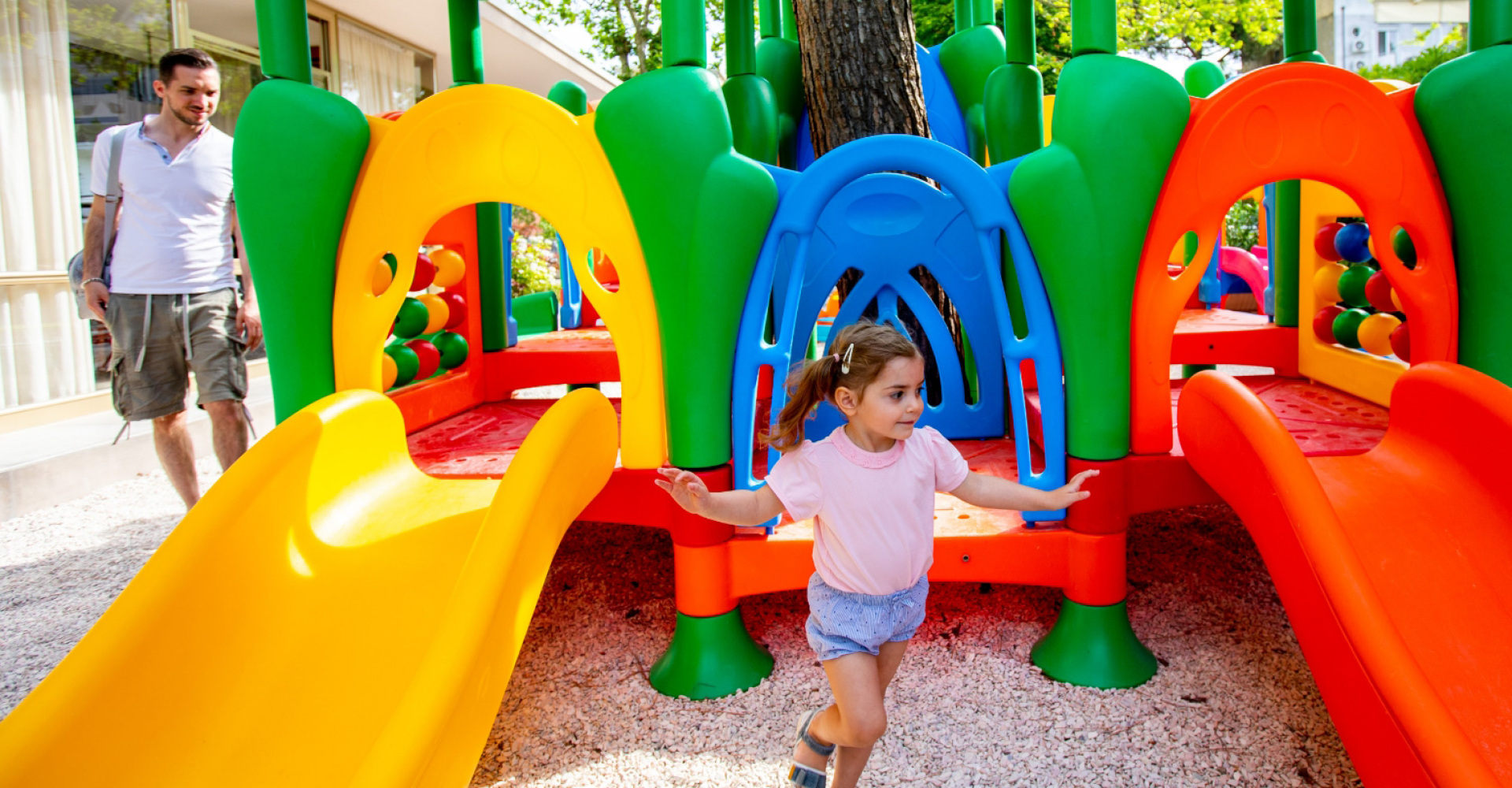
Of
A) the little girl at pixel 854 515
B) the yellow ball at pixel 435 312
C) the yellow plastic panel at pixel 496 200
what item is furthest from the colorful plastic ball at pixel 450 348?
the little girl at pixel 854 515

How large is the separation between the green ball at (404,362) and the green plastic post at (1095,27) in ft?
8.62

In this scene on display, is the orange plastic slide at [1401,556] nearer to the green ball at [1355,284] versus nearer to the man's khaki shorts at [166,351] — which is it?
the green ball at [1355,284]

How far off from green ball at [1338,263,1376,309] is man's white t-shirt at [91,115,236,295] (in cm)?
445

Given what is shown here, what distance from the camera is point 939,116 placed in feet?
14.5

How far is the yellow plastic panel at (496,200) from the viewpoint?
2.54 meters

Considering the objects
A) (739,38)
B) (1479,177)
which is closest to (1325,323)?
(1479,177)

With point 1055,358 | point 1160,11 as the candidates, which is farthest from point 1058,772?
point 1160,11

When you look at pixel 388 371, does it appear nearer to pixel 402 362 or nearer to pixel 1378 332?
pixel 402 362

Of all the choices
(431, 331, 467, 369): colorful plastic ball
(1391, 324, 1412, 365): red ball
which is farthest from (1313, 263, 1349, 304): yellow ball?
(431, 331, 467, 369): colorful plastic ball

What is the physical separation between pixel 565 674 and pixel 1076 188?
2.00m

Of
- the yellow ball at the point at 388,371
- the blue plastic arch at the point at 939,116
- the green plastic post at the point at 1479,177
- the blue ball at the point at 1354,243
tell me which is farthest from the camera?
the blue plastic arch at the point at 939,116

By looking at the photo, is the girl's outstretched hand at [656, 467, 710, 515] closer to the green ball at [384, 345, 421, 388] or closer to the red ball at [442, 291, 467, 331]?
the green ball at [384, 345, 421, 388]

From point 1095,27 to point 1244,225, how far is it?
1428 cm

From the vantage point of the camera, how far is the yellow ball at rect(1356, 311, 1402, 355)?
329 cm
